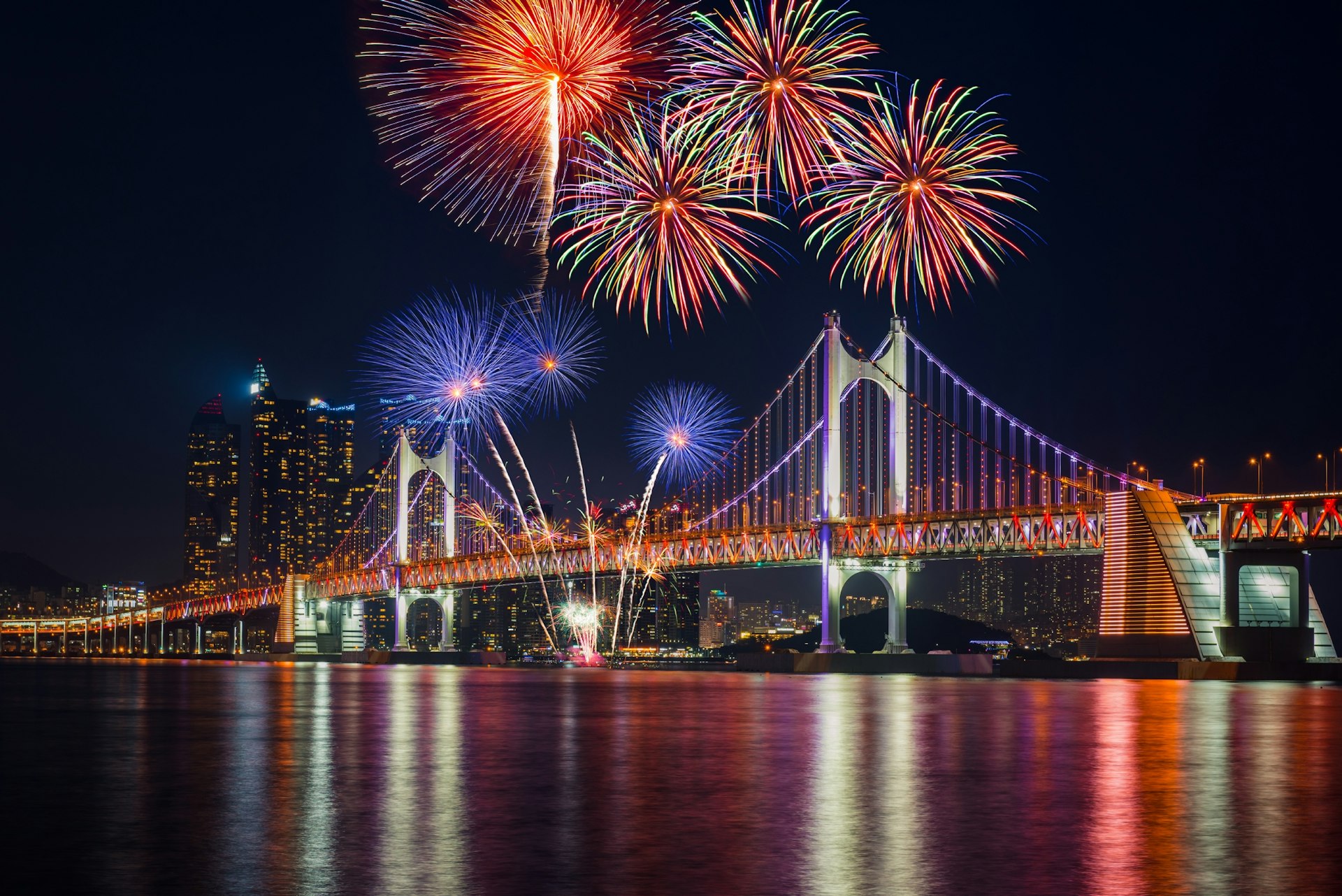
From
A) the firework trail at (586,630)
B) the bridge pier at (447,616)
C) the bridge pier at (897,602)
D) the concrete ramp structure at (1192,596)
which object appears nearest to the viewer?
the concrete ramp structure at (1192,596)

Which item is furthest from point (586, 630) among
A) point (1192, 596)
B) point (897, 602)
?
point (1192, 596)

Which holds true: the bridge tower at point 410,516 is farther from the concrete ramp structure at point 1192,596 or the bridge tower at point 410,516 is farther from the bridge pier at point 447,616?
the concrete ramp structure at point 1192,596

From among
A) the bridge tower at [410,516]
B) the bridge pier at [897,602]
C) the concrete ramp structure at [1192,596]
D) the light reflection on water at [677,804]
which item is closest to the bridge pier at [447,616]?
the bridge tower at [410,516]

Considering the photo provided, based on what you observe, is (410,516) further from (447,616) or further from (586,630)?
(586,630)

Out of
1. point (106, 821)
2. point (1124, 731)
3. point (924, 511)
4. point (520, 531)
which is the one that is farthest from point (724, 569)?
point (106, 821)

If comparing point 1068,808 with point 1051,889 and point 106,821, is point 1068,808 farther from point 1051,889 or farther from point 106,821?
point 106,821

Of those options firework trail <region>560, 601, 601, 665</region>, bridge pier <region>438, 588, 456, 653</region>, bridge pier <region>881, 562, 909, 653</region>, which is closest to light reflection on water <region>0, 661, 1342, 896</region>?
bridge pier <region>881, 562, 909, 653</region>
